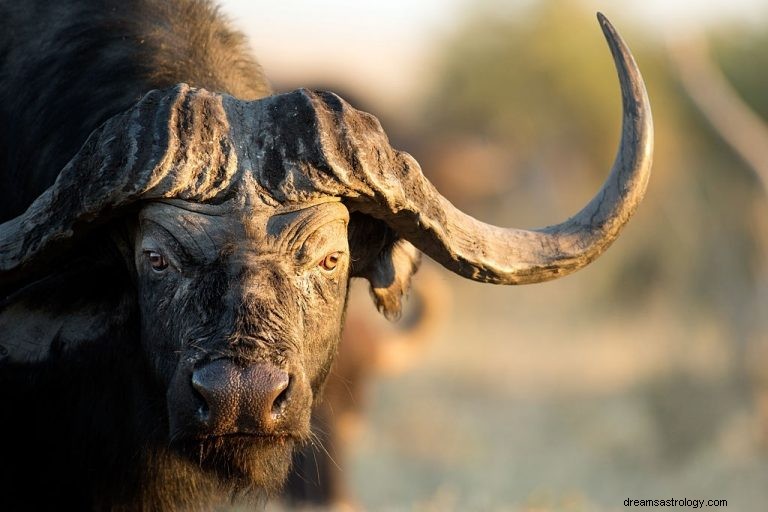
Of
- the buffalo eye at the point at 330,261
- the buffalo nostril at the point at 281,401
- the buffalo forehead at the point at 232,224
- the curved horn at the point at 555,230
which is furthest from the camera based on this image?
the curved horn at the point at 555,230

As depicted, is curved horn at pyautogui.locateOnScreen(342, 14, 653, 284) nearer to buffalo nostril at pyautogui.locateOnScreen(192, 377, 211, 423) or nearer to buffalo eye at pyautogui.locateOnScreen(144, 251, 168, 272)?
buffalo eye at pyautogui.locateOnScreen(144, 251, 168, 272)

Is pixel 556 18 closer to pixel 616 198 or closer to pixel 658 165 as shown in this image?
pixel 658 165

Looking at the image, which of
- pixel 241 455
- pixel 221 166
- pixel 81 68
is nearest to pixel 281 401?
pixel 241 455

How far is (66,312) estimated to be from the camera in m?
5.62

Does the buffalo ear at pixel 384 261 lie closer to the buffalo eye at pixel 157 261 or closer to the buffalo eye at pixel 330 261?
the buffalo eye at pixel 330 261

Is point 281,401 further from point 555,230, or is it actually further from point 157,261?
point 555,230

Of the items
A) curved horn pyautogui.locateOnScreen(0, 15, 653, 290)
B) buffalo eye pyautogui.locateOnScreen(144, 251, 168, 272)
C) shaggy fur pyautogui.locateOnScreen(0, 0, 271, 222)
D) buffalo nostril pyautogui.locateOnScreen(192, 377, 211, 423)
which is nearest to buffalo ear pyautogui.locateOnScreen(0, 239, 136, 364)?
curved horn pyautogui.locateOnScreen(0, 15, 653, 290)

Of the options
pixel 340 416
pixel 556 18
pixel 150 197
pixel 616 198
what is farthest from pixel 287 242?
pixel 556 18

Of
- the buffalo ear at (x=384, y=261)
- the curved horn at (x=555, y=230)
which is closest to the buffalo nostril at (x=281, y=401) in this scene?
the curved horn at (x=555, y=230)

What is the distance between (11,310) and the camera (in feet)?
18.2

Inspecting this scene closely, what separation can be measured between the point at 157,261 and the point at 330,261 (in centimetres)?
66

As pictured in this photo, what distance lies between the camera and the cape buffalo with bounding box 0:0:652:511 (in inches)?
190

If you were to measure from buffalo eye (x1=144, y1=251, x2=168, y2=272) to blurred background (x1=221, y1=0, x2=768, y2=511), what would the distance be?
371 cm

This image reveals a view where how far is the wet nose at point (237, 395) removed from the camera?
4582 millimetres
